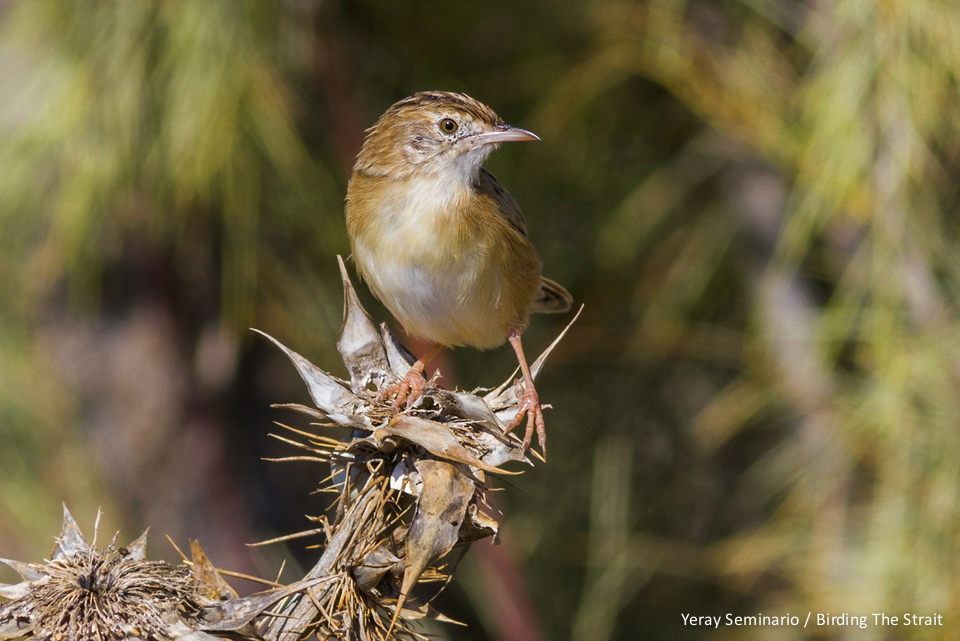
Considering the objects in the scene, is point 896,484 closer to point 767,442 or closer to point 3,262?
point 767,442

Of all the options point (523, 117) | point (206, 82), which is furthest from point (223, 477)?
point (523, 117)

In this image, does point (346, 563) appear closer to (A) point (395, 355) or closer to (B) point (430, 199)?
(A) point (395, 355)

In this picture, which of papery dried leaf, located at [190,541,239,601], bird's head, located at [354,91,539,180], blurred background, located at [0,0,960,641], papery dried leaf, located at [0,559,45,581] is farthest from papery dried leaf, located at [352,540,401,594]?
blurred background, located at [0,0,960,641]

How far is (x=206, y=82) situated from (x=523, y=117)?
203cm

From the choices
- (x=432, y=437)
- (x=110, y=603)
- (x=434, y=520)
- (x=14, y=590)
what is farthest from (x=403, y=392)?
(x=14, y=590)

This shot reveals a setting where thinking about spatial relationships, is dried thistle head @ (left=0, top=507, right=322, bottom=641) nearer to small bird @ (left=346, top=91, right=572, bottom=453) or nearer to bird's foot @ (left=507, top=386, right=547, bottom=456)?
bird's foot @ (left=507, top=386, right=547, bottom=456)

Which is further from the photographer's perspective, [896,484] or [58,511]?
[58,511]

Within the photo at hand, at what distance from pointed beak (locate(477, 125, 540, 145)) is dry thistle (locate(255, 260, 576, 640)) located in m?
1.15

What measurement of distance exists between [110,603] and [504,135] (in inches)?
72.2

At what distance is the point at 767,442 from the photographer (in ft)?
18.2

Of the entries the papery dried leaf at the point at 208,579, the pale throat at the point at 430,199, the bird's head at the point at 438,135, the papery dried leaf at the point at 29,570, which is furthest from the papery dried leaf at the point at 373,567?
the bird's head at the point at 438,135

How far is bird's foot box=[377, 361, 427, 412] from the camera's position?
5.49 ft

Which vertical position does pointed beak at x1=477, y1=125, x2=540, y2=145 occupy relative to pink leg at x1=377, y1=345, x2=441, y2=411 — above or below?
above

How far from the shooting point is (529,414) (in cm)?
217
